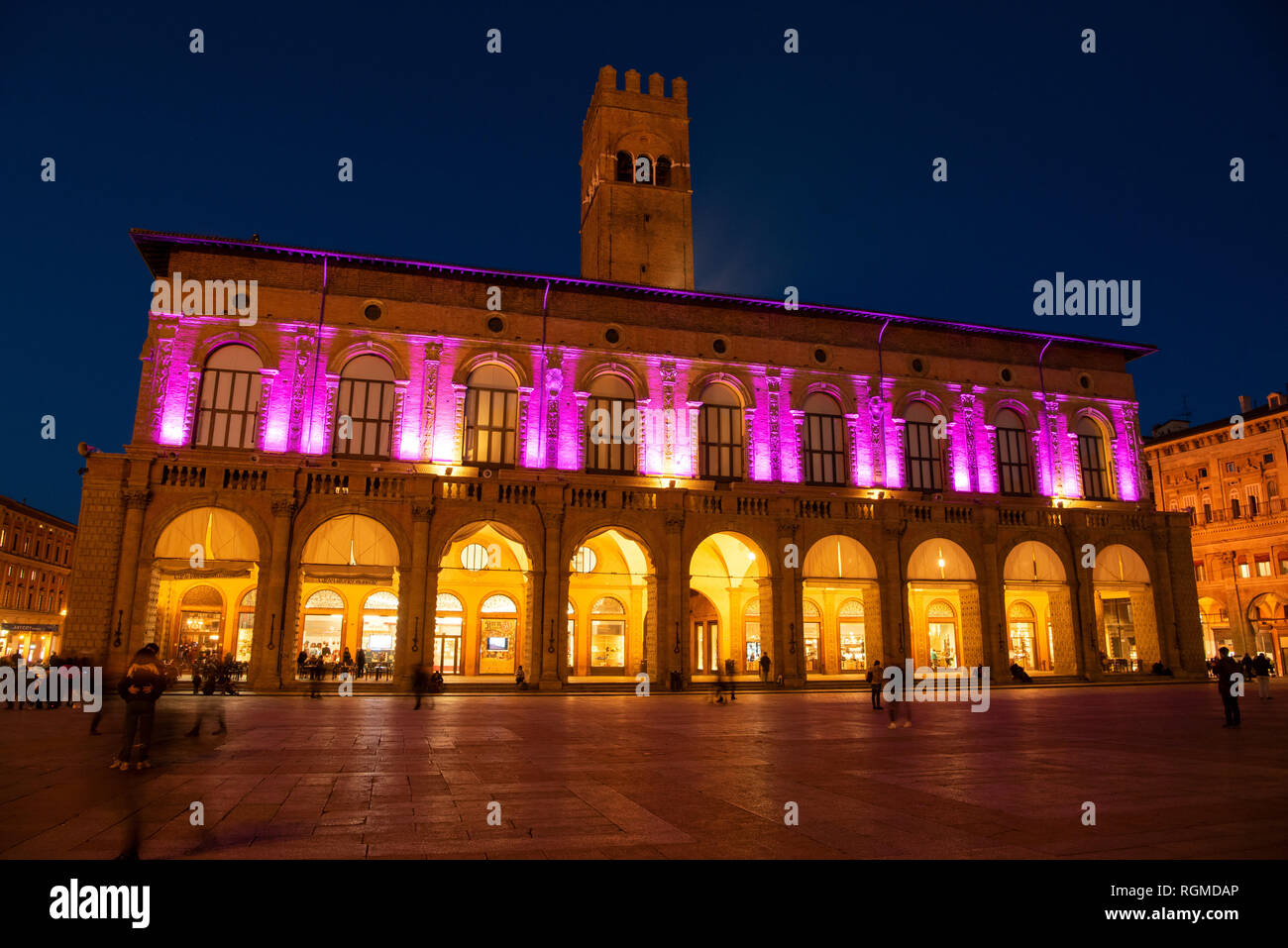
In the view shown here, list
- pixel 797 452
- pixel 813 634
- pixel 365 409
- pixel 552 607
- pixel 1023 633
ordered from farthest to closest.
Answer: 1. pixel 1023 633
2. pixel 813 634
3. pixel 797 452
4. pixel 365 409
5. pixel 552 607

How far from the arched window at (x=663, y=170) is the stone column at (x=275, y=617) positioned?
1031 inches

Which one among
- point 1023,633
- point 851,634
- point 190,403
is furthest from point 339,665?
point 1023,633

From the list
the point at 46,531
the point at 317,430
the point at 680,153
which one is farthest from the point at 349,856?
the point at 46,531

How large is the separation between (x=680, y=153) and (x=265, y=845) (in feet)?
145

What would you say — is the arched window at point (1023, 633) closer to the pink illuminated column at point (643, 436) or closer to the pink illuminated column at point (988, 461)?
the pink illuminated column at point (988, 461)

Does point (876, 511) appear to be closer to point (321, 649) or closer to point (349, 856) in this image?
point (321, 649)

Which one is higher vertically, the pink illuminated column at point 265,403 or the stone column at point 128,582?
the pink illuminated column at point 265,403

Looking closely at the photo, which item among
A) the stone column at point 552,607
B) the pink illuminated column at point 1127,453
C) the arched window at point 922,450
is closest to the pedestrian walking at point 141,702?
the stone column at point 552,607

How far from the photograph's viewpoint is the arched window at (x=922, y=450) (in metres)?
37.9

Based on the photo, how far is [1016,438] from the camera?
131ft

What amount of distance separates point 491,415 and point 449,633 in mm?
10148

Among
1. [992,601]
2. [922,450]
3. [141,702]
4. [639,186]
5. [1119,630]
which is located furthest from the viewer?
[639,186]

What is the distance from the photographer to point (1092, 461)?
40969 millimetres

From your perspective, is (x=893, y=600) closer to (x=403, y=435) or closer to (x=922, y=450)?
(x=922, y=450)
